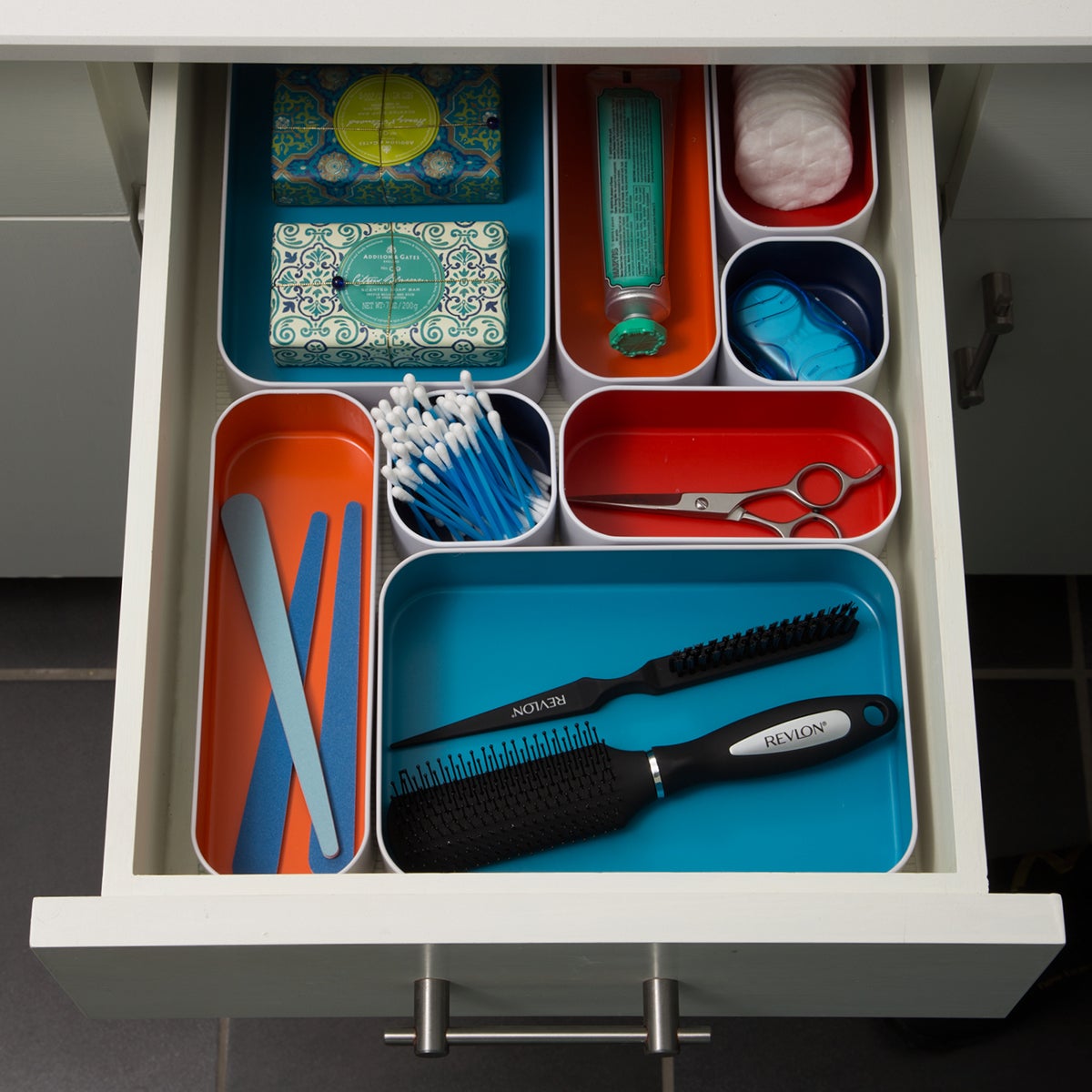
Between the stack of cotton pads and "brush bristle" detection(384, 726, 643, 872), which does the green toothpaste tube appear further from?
"brush bristle" detection(384, 726, 643, 872)

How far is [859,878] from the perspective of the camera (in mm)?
600

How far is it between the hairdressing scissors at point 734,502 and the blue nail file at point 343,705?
137 mm

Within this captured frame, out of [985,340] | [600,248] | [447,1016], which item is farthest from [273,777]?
[985,340]

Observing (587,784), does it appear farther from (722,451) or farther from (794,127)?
(794,127)

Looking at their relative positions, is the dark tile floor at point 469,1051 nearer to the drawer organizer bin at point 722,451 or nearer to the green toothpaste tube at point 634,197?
the drawer organizer bin at point 722,451

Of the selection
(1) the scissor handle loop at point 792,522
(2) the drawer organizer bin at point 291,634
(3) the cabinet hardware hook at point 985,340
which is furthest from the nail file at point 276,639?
(3) the cabinet hardware hook at point 985,340

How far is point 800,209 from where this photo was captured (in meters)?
0.80

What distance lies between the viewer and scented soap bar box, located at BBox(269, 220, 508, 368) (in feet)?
2.48

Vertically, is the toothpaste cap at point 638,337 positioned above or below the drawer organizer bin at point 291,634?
above

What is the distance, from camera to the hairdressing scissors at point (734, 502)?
30.7 inches

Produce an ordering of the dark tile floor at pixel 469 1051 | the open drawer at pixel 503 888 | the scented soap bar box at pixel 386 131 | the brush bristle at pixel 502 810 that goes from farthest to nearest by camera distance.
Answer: the dark tile floor at pixel 469 1051
the scented soap bar box at pixel 386 131
the brush bristle at pixel 502 810
the open drawer at pixel 503 888

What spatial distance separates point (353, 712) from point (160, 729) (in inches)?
4.0

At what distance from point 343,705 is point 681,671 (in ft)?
0.62

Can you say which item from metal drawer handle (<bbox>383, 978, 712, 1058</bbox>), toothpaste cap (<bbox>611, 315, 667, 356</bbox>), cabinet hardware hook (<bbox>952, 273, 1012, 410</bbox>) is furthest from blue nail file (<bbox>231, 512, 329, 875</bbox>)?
cabinet hardware hook (<bbox>952, 273, 1012, 410</bbox>)
